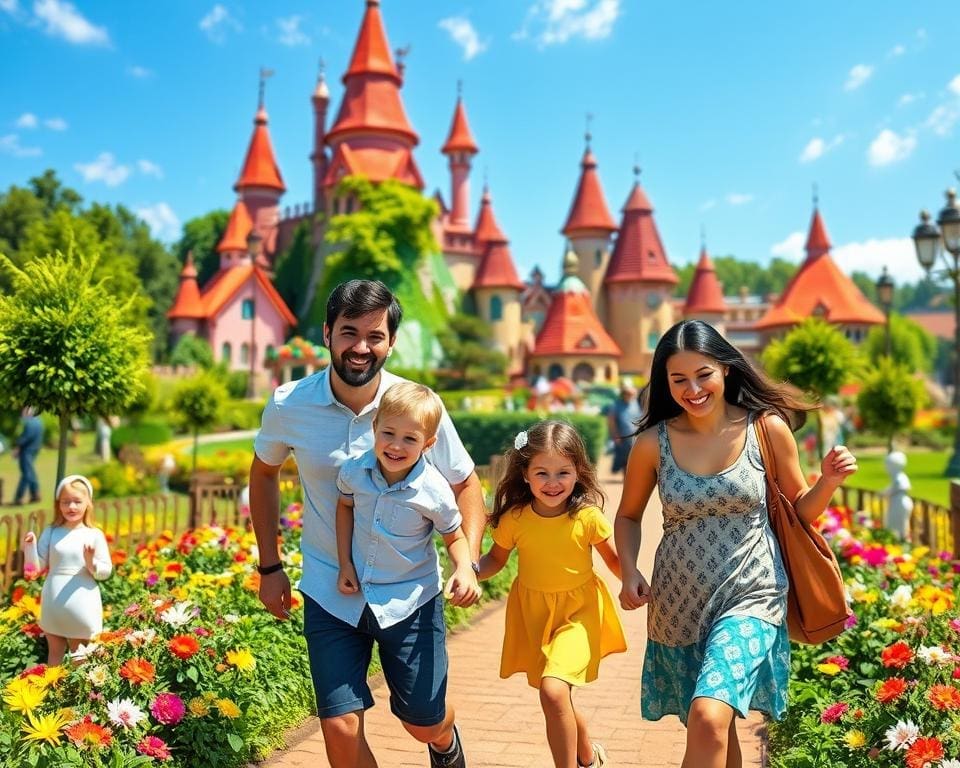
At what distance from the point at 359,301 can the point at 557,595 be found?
1.36m

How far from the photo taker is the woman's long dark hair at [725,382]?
3094 mm

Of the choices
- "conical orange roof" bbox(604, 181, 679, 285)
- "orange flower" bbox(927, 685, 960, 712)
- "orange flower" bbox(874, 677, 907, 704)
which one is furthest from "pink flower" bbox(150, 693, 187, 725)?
"conical orange roof" bbox(604, 181, 679, 285)

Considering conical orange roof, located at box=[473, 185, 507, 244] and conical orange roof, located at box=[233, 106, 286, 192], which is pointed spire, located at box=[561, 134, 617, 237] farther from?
conical orange roof, located at box=[233, 106, 286, 192]

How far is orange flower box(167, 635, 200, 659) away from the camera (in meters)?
3.57

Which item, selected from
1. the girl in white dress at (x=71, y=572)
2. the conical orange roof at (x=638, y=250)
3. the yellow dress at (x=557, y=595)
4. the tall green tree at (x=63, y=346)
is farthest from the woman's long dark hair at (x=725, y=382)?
the conical orange roof at (x=638, y=250)

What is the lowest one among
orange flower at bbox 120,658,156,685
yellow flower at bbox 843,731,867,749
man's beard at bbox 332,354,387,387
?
yellow flower at bbox 843,731,867,749

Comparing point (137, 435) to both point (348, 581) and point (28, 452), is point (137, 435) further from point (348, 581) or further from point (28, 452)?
point (348, 581)

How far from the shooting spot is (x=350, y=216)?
122ft

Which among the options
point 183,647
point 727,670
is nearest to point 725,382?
point 727,670

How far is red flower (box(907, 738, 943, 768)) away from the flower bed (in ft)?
7.81

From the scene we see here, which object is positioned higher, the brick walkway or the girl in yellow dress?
the girl in yellow dress

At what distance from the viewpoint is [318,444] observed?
3059 mm

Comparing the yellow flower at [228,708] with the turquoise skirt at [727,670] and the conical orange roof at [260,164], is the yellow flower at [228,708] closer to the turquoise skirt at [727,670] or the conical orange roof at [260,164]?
the turquoise skirt at [727,670]

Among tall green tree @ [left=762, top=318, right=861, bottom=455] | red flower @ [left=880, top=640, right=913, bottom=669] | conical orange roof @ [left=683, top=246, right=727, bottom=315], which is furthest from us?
conical orange roof @ [left=683, top=246, right=727, bottom=315]
